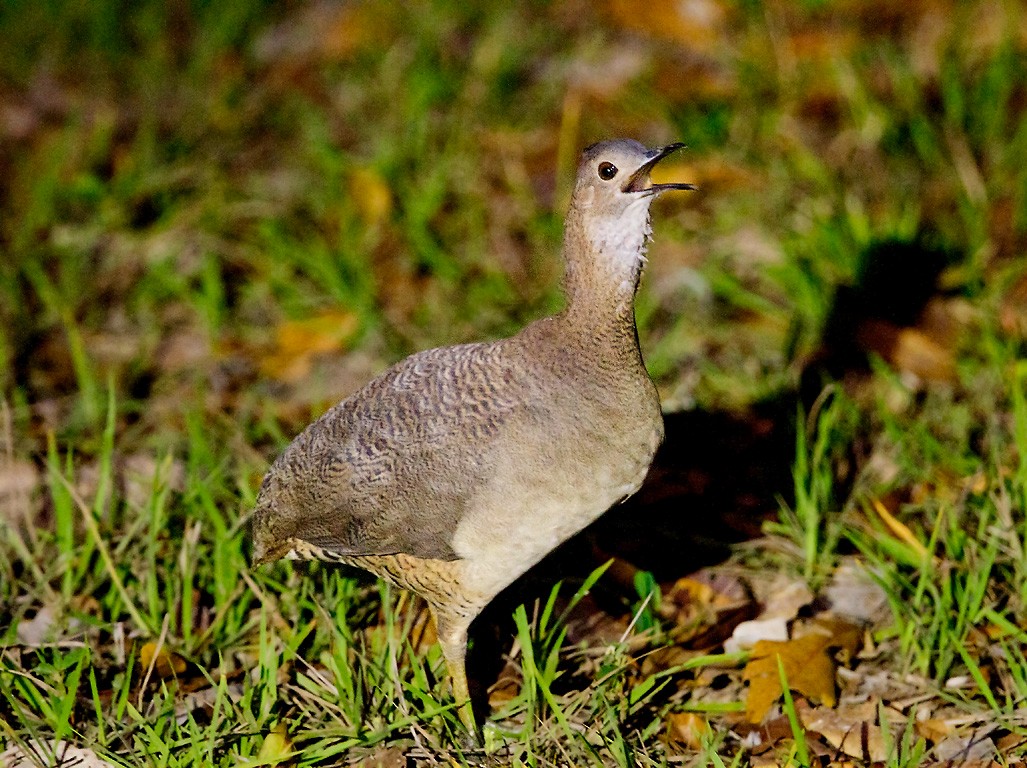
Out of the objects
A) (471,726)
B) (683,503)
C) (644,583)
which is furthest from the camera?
(683,503)

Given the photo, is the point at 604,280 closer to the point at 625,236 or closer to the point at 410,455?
the point at 625,236

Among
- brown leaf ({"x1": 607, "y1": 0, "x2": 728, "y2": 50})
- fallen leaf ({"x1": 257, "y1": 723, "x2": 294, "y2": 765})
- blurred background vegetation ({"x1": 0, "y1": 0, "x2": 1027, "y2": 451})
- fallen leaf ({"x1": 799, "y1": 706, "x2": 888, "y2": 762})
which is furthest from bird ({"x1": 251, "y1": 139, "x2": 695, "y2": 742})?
brown leaf ({"x1": 607, "y1": 0, "x2": 728, "y2": 50})

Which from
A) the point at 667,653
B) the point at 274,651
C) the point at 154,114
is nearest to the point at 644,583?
the point at 667,653

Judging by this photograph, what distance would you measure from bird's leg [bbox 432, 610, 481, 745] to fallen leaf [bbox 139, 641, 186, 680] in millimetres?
779

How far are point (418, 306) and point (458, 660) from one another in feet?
7.32

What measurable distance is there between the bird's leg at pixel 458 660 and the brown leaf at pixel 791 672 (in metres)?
0.76

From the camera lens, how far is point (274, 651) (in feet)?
11.2

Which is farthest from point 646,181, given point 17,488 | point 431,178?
point 431,178

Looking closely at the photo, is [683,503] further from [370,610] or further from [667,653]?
[370,610]

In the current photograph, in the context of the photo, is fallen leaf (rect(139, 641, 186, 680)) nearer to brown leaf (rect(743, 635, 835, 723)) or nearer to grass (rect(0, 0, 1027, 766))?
grass (rect(0, 0, 1027, 766))

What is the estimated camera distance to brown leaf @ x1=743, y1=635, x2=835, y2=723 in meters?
3.38

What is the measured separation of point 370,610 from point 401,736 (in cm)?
48

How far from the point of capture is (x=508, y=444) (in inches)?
121

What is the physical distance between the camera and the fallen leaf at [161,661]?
3471 mm
